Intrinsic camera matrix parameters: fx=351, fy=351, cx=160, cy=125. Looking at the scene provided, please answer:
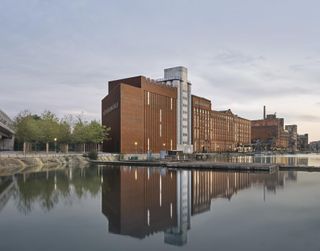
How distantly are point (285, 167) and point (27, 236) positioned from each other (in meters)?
49.5

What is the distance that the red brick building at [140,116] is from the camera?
10081 cm

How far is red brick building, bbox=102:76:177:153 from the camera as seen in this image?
100812mm

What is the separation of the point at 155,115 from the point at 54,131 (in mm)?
38876

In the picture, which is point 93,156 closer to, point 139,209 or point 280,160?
point 280,160

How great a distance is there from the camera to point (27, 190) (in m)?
32.7

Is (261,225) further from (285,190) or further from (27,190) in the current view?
(27,190)

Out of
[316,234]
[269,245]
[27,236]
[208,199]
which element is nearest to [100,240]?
[27,236]

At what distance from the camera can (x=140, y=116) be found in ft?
355

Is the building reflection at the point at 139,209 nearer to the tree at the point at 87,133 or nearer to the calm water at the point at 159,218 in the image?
the calm water at the point at 159,218

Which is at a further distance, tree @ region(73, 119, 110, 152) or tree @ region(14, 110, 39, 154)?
tree @ region(73, 119, 110, 152)

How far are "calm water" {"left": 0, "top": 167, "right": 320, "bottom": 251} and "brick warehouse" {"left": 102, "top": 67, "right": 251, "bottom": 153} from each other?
224ft

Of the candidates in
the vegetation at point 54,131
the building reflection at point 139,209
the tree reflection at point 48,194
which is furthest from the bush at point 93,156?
the building reflection at point 139,209

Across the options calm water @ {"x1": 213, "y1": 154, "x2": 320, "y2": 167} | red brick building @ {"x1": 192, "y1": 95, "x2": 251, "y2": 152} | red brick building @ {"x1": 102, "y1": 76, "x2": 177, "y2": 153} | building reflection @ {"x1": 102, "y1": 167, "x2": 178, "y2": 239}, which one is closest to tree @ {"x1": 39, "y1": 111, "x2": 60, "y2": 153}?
red brick building @ {"x1": 102, "y1": 76, "x2": 177, "y2": 153}

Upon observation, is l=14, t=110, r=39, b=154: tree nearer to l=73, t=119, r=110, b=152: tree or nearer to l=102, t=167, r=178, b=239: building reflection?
l=73, t=119, r=110, b=152: tree
